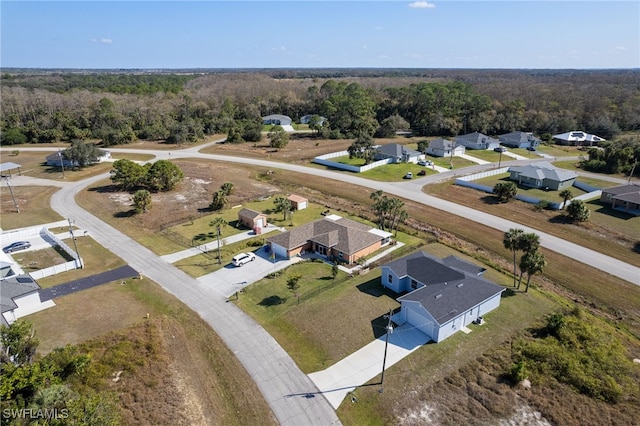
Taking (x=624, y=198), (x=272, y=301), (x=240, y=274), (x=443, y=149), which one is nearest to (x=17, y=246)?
(x=240, y=274)

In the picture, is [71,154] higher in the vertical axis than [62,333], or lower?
higher

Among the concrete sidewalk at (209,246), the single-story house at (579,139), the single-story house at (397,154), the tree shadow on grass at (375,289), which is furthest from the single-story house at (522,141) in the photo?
the tree shadow on grass at (375,289)

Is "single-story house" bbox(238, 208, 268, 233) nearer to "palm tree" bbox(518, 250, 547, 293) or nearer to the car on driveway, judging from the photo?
the car on driveway

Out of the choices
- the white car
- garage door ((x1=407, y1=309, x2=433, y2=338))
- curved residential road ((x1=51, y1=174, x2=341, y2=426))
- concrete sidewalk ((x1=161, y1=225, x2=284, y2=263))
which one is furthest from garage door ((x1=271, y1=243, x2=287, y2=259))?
garage door ((x1=407, y1=309, x2=433, y2=338))

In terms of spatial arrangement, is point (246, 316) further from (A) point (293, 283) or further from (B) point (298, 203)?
(B) point (298, 203)

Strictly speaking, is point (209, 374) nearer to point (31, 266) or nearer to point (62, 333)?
point (62, 333)

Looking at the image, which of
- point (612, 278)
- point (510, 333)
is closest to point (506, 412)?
point (510, 333)
